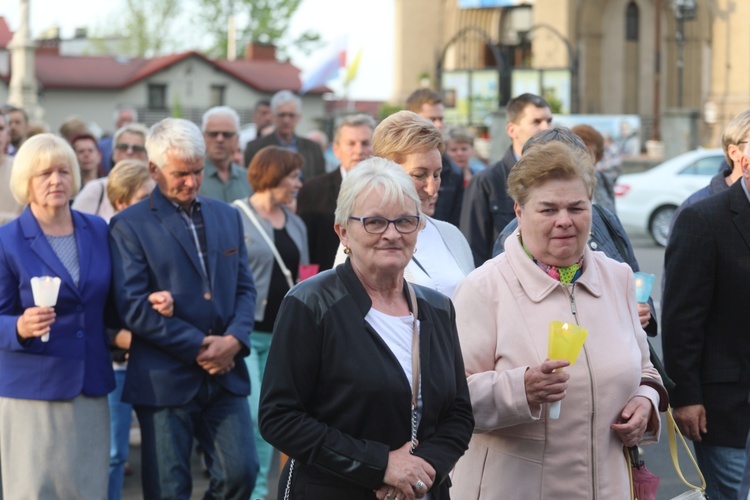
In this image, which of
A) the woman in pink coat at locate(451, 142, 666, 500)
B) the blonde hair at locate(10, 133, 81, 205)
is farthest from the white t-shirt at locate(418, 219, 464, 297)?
the blonde hair at locate(10, 133, 81, 205)

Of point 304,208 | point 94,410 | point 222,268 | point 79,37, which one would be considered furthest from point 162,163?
point 79,37

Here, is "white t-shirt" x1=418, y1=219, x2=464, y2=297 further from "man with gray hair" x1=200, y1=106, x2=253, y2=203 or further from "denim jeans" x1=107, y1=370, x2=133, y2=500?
"man with gray hair" x1=200, y1=106, x2=253, y2=203

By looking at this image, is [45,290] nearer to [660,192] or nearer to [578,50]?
[660,192]

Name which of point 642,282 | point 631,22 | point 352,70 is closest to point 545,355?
point 642,282

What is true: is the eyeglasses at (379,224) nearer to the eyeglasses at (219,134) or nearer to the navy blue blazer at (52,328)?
the navy blue blazer at (52,328)

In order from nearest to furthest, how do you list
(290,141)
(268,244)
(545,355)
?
(545,355)
(268,244)
(290,141)

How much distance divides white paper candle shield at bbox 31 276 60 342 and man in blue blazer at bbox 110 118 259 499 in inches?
18.6

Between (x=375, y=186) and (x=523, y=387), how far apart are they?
0.84 m

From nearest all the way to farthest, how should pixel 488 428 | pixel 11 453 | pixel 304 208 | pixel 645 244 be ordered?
1. pixel 488 428
2. pixel 11 453
3. pixel 304 208
4. pixel 645 244

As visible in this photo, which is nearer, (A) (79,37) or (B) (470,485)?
(B) (470,485)

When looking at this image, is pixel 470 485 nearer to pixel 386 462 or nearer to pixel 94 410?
pixel 386 462

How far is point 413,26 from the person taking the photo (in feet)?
164

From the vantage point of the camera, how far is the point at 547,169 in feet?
14.3

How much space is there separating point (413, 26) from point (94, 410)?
45335 millimetres
